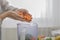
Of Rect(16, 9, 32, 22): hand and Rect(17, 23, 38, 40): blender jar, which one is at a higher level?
Rect(16, 9, 32, 22): hand

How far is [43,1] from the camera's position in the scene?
4.84ft

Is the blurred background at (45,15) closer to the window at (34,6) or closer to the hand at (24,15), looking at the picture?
the window at (34,6)

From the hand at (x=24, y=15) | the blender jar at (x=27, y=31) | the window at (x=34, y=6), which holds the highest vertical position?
the window at (x=34, y=6)

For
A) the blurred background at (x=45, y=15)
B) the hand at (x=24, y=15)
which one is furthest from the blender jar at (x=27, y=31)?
the blurred background at (x=45, y=15)

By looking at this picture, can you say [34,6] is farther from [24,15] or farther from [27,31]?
[27,31]

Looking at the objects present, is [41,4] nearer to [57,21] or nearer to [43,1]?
[43,1]

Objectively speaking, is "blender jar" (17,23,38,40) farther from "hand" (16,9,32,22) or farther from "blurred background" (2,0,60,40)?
"blurred background" (2,0,60,40)

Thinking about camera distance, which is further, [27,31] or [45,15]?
[45,15]

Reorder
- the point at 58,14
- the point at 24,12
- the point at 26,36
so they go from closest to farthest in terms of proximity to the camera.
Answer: the point at 26,36
the point at 24,12
the point at 58,14

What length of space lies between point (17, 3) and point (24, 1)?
0.26ft

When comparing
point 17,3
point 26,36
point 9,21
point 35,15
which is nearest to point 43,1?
point 35,15

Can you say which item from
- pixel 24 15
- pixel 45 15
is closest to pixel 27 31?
pixel 24 15

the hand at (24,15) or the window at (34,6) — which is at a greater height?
the window at (34,6)

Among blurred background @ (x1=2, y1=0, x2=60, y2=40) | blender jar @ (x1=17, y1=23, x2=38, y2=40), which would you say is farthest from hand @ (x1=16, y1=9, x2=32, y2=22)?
blurred background @ (x1=2, y1=0, x2=60, y2=40)
